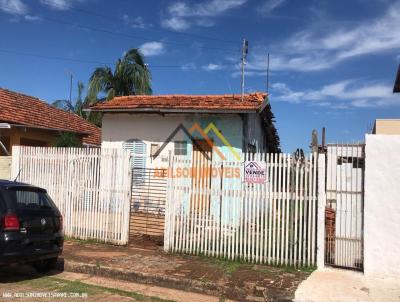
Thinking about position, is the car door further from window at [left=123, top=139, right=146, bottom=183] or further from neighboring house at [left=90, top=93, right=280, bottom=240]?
window at [left=123, top=139, right=146, bottom=183]

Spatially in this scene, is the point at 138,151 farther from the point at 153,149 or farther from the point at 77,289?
the point at 77,289

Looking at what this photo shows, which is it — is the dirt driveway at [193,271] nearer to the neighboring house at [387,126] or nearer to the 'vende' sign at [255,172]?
the 'vende' sign at [255,172]

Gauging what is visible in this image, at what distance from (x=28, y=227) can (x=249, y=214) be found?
4.04 m

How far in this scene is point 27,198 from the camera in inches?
279

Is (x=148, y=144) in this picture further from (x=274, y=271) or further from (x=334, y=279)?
(x=334, y=279)

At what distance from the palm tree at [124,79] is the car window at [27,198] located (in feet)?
56.4

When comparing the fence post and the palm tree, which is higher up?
the palm tree

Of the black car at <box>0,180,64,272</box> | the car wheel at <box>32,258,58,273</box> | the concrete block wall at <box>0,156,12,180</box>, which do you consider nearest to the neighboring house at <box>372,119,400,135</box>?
the black car at <box>0,180,64,272</box>

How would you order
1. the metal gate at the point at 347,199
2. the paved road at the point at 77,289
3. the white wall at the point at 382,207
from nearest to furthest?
1. the paved road at the point at 77,289
2. the white wall at the point at 382,207
3. the metal gate at the point at 347,199

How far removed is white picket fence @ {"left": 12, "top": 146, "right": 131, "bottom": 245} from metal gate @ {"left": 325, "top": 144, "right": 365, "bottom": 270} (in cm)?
451

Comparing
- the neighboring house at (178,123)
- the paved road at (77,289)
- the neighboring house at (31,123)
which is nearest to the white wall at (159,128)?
the neighboring house at (178,123)

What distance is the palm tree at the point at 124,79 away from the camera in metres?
24.1

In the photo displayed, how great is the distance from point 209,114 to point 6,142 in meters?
9.01

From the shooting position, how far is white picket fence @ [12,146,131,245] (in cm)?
948
